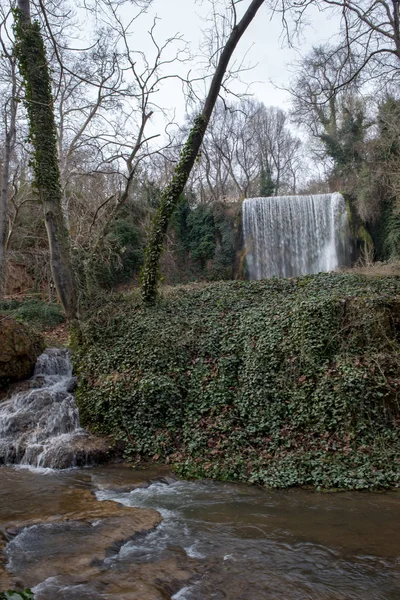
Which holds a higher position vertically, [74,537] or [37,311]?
[37,311]

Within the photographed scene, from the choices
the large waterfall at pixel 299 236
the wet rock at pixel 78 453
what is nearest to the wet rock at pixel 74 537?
the wet rock at pixel 78 453

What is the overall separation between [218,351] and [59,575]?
5.71 meters

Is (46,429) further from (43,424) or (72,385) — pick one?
(72,385)

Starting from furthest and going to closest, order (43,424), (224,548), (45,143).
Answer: (45,143) → (43,424) → (224,548)

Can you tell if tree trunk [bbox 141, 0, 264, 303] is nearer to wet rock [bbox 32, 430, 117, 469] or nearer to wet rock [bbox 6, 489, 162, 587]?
wet rock [bbox 32, 430, 117, 469]

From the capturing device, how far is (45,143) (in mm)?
11453

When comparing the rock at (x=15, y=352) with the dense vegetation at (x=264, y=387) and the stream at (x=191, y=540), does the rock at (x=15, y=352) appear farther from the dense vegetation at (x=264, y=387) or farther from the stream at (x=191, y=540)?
the stream at (x=191, y=540)

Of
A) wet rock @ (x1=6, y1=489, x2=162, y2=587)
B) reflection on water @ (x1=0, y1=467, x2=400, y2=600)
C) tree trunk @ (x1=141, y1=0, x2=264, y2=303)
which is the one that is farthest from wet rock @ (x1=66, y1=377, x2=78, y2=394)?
wet rock @ (x1=6, y1=489, x2=162, y2=587)

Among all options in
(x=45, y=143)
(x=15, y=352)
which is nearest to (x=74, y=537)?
(x=15, y=352)

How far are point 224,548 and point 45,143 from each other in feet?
34.0

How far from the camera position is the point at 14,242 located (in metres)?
19.9

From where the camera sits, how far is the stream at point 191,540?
12.8 ft

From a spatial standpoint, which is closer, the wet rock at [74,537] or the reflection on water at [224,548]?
the reflection on water at [224,548]

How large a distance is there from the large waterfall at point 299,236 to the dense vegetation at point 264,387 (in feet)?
35.1
